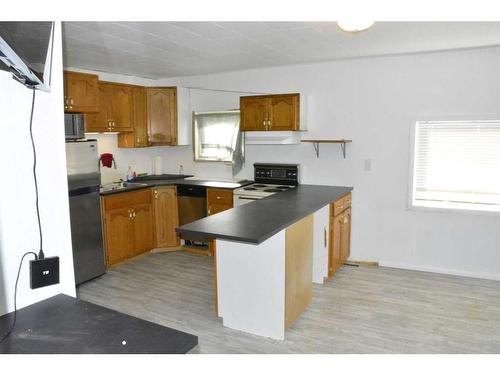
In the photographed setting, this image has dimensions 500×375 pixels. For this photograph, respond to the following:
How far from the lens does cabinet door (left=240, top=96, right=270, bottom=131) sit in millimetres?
4613

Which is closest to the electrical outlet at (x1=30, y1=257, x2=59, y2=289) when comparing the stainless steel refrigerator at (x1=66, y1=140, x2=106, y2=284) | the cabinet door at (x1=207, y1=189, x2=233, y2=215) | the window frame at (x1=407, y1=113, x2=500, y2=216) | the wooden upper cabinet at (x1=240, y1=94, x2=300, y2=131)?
the stainless steel refrigerator at (x1=66, y1=140, x2=106, y2=284)

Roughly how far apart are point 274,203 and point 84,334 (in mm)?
2498

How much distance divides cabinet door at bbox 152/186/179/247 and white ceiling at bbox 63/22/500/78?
1558 millimetres

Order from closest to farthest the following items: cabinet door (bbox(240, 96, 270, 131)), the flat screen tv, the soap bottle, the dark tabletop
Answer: the flat screen tv, the dark tabletop, cabinet door (bbox(240, 96, 270, 131)), the soap bottle

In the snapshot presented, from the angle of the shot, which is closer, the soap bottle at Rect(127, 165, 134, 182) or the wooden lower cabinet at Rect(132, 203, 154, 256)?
the wooden lower cabinet at Rect(132, 203, 154, 256)

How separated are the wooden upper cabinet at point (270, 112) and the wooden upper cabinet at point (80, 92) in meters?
1.70

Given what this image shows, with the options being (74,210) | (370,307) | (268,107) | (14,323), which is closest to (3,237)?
(14,323)

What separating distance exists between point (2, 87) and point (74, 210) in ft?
8.73

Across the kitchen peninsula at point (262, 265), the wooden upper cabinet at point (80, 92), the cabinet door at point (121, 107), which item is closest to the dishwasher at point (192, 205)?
the cabinet door at point (121, 107)

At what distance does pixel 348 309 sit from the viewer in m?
3.34

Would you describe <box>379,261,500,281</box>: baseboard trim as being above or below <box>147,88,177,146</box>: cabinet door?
below

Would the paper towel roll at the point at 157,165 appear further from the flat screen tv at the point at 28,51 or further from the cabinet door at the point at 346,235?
the flat screen tv at the point at 28,51

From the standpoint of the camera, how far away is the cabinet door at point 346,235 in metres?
4.25

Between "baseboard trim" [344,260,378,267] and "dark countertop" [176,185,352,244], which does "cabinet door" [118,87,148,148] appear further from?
"baseboard trim" [344,260,378,267]
